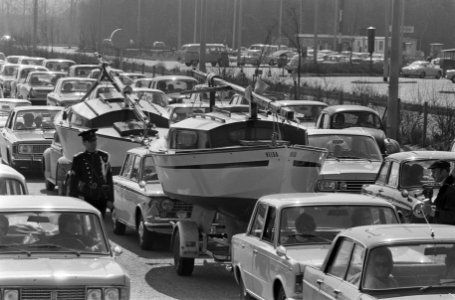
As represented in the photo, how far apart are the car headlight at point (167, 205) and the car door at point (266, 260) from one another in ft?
15.6

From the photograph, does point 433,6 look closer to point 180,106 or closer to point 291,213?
point 180,106

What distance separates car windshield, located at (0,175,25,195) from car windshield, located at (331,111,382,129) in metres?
13.4

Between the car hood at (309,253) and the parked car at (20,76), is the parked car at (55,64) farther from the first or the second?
the car hood at (309,253)

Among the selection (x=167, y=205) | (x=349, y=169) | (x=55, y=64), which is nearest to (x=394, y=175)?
(x=349, y=169)

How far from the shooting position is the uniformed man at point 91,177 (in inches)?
562

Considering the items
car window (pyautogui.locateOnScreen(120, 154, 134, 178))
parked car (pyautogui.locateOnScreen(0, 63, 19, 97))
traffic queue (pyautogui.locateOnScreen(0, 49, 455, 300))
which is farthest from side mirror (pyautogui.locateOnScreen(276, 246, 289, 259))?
parked car (pyautogui.locateOnScreen(0, 63, 19, 97))

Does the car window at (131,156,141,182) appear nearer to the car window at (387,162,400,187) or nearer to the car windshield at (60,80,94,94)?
the car window at (387,162,400,187)

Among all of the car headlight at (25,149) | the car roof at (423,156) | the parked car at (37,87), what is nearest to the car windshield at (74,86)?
the parked car at (37,87)

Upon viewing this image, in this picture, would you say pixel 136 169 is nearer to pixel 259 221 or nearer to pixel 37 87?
pixel 259 221

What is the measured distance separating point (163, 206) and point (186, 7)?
115 metres

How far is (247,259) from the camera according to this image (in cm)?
1208

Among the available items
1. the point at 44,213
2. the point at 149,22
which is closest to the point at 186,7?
the point at 149,22

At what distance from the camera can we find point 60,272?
989 centimetres

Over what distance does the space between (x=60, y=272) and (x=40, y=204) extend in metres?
1.41
